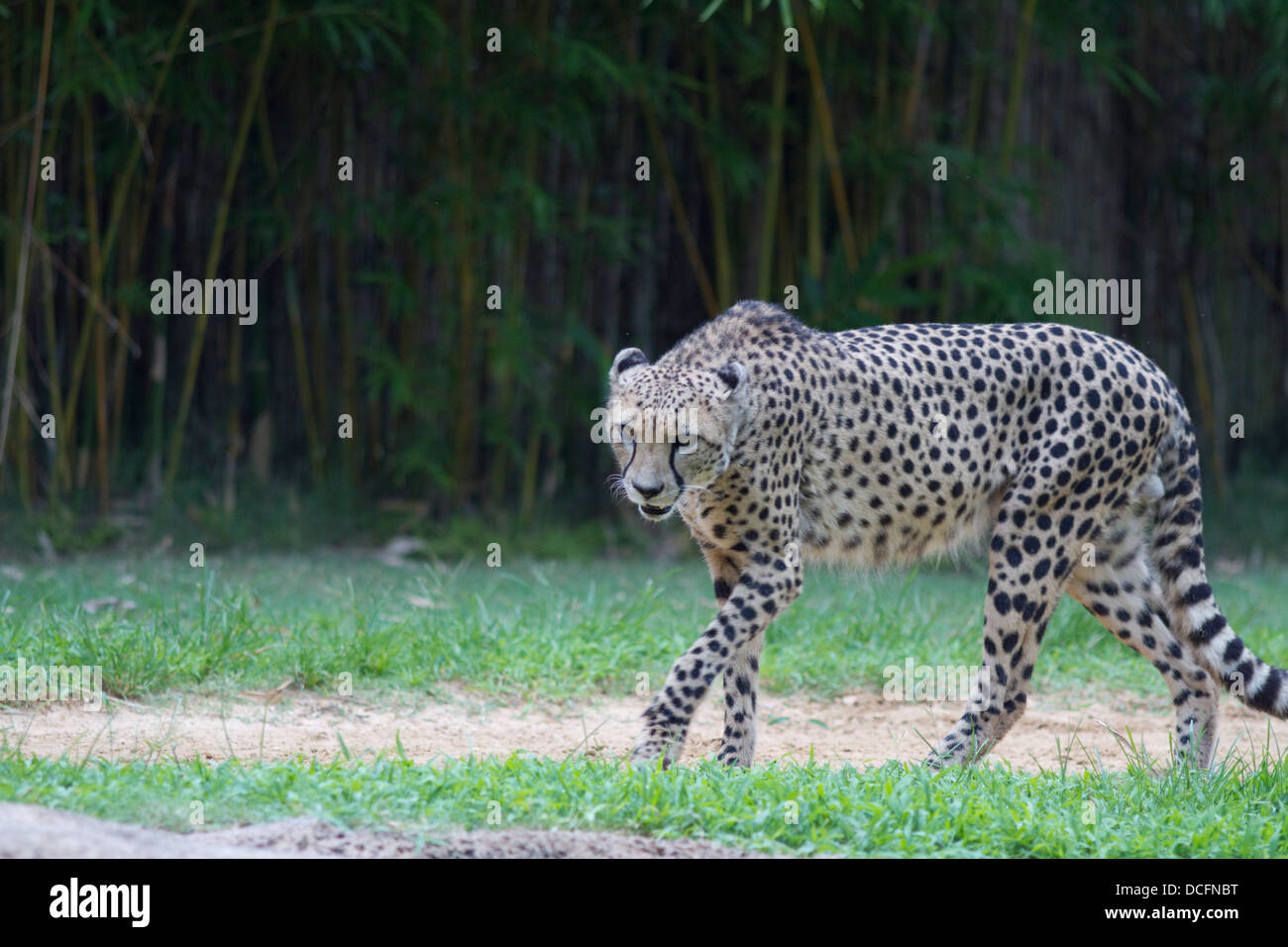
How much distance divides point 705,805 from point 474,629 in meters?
2.36

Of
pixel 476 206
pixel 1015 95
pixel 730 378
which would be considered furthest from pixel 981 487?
pixel 1015 95

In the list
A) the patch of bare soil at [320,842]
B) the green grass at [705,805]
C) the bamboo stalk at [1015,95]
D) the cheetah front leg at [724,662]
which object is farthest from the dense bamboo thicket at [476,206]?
the patch of bare soil at [320,842]

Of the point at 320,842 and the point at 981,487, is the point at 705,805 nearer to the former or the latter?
the point at 320,842

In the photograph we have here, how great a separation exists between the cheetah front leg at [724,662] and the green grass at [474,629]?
883 mm

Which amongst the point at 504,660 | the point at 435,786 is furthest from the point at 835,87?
the point at 435,786

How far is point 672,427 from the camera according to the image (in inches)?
175

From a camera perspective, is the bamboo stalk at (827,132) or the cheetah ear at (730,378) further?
the bamboo stalk at (827,132)

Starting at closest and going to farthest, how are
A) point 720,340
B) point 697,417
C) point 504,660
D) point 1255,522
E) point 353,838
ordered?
point 353,838 < point 697,417 < point 720,340 < point 504,660 < point 1255,522

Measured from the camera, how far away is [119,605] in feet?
19.9

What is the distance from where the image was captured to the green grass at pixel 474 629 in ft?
17.1

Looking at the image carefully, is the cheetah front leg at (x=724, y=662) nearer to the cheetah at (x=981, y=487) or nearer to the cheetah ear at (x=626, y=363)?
the cheetah at (x=981, y=487)
